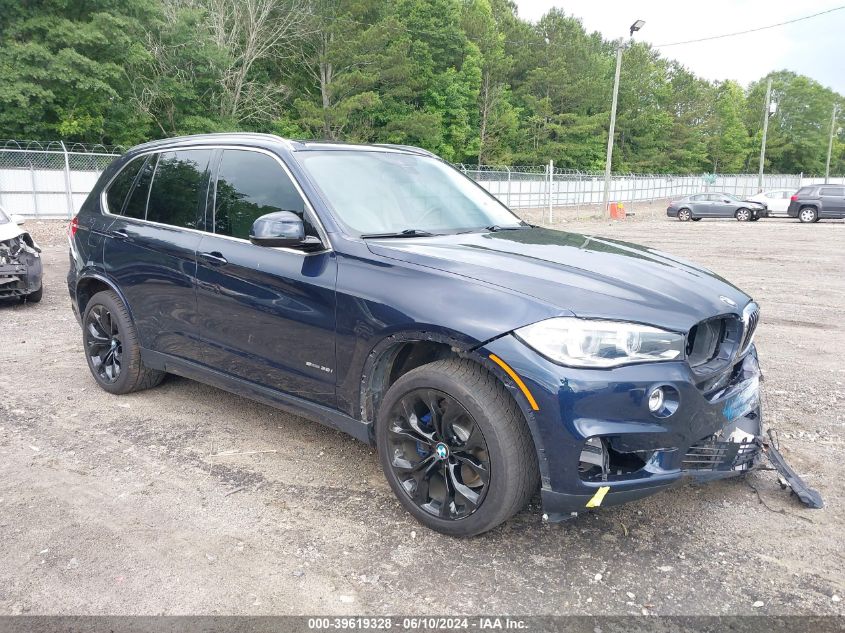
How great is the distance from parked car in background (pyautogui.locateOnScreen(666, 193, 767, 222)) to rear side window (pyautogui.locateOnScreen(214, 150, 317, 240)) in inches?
1258

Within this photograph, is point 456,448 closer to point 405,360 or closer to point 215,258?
point 405,360

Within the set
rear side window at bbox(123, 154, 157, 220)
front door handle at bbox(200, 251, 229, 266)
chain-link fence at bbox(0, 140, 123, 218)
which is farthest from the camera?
chain-link fence at bbox(0, 140, 123, 218)

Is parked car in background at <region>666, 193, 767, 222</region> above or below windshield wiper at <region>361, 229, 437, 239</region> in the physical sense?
below

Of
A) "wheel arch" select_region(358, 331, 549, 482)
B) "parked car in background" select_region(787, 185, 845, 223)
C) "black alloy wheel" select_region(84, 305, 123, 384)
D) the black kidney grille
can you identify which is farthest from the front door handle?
"parked car in background" select_region(787, 185, 845, 223)

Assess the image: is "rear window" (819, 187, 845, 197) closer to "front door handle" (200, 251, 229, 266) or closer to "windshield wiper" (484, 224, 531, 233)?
"windshield wiper" (484, 224, 531, 233)

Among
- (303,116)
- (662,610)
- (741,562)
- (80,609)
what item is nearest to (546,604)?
(662,610)

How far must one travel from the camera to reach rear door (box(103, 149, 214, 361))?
439cm

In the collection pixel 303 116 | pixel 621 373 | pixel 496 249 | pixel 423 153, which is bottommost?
pixel 621 373

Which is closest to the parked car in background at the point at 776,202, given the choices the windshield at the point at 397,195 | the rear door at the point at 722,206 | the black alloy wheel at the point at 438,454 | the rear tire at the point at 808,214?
the rear door at the point at 722,206

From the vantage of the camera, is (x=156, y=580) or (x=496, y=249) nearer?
(x=156, y=580)

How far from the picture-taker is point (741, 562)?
3.04 metres

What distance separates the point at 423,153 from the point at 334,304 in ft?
5.92

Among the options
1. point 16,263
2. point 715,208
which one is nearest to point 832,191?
point 715,208

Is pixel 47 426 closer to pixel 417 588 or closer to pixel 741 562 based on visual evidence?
pixel 417 588
